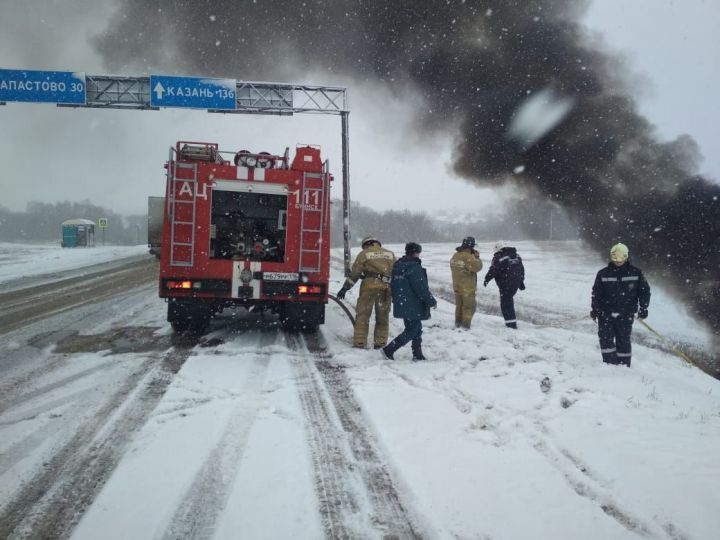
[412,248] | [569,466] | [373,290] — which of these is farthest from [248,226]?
[569,466]

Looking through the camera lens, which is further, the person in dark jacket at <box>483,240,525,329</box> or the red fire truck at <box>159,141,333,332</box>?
the person in dark jacket at <box>483,240,525,329</box>

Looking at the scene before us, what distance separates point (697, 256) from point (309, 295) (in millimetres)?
8667

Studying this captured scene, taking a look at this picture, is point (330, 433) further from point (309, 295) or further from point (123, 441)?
point (309, 295)

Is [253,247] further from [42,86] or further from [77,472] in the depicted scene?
[42,86]

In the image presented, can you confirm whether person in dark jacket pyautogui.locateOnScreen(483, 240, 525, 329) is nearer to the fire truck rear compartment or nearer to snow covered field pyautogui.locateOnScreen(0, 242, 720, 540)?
snow covered field pyautogui.locateOnScreen(0, 242, 720, 540)

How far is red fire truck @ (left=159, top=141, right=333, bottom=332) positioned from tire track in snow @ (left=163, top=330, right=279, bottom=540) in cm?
241

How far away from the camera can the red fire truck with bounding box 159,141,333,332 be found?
19.5ft

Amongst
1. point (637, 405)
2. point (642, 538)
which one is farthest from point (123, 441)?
point (637, 405)

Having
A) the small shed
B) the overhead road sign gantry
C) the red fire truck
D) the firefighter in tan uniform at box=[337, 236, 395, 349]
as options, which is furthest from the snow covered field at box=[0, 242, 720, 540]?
the small shed

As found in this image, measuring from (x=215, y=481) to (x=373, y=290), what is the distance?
11.8 ft

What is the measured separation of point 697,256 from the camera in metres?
9.63

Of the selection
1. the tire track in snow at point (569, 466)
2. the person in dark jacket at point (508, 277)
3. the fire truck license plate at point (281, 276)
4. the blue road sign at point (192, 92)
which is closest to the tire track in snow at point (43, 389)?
the fire truck license plate at point (281, 276)

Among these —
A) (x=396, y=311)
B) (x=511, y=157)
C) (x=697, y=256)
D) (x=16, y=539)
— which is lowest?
(x=16, y=539)

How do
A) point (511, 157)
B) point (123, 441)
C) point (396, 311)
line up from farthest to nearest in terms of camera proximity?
point (511, 157) → point (396, 311) → point (123, 441)
